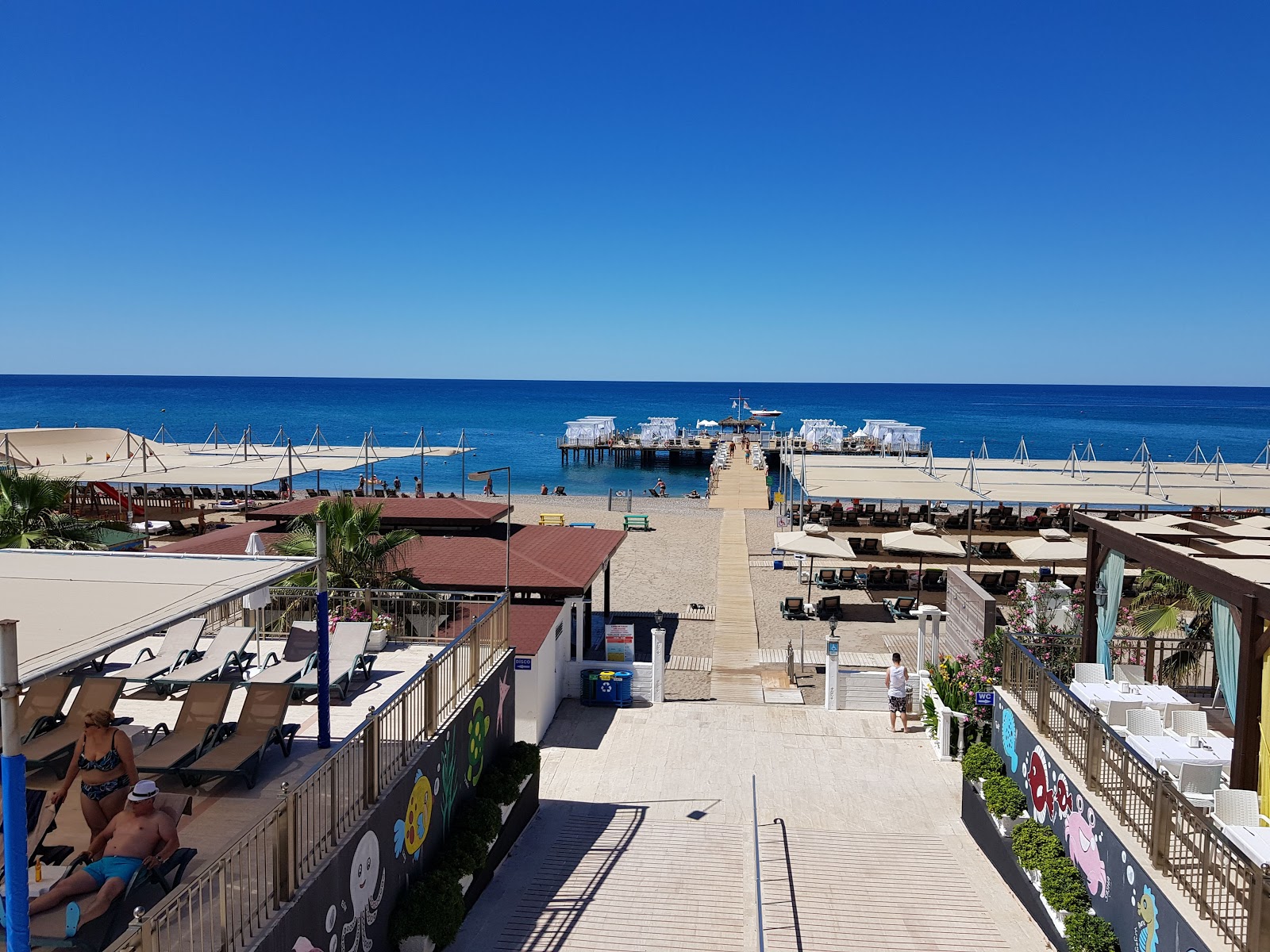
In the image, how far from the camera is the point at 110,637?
459cm

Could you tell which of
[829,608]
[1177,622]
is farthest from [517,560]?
[1177,622]

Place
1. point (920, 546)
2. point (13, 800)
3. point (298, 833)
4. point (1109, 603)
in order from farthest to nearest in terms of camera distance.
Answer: point (920, 546) < point (1109, 603) < point (298, 833) < point (13, 800)

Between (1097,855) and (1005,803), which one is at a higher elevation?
(1097,855)

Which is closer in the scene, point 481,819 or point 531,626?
point 481,819

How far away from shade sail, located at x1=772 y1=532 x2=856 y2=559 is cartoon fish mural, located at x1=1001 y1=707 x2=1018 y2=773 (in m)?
11.1

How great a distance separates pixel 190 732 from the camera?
7348 mm

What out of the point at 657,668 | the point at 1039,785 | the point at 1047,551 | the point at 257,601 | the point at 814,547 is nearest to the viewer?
the point at 1039,785

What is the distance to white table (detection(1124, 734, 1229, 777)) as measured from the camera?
8.16m

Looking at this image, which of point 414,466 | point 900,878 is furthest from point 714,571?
point 414,466

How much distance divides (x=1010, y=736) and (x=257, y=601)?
334 inches

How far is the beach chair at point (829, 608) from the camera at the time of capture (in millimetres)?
21469

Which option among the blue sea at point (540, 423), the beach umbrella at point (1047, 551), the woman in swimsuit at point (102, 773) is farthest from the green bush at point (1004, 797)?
the blue sea at point (540, 423)

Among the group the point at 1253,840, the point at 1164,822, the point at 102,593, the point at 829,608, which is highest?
the point at 102,593

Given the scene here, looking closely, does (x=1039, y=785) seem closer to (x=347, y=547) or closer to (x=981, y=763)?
(x=981, y=763)
